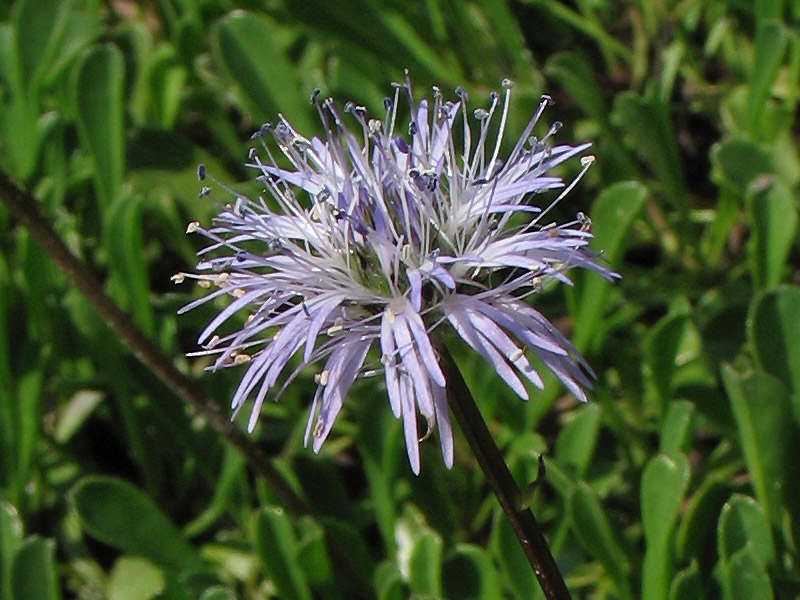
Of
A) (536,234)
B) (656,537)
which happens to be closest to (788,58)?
(656,537)

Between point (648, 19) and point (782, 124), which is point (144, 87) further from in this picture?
point (782, 124)

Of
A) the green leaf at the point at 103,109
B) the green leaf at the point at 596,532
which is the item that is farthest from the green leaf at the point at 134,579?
the green leaf at the point at 596,532

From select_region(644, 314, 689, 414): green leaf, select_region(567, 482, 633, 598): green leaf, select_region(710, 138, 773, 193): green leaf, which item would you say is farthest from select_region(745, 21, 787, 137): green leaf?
select_region(567, 482, 633, 598): green leaf

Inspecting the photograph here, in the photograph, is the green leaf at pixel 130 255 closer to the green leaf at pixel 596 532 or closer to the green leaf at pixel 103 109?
the green leaf at pixel 103 109

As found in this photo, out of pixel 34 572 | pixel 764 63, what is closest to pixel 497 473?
pixel 34 572

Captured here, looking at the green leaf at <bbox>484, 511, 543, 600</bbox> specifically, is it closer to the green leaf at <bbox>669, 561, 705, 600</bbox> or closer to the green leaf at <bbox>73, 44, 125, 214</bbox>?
the green leaf at <bbox>669, 561, 705, 600</bbox>

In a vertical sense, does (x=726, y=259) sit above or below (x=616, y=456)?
above
